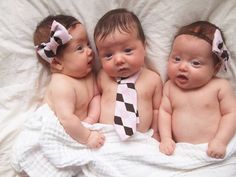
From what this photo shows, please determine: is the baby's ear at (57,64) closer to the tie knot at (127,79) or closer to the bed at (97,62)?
the bed at (97,62)

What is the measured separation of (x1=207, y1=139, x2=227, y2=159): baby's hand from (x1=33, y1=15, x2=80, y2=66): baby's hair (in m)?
0.59

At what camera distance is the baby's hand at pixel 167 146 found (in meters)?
1.45

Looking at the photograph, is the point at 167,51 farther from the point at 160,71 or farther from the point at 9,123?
the point at 9,123

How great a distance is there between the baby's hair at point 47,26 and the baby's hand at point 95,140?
1.00 feet

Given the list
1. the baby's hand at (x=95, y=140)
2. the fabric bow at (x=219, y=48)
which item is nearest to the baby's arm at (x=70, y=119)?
the baby's hand at (x=95, y=140)

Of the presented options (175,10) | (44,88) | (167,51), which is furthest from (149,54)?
(44,88)

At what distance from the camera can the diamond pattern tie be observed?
145 cm

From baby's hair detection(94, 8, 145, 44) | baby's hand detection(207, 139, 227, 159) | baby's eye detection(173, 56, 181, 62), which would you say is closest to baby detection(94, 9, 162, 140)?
baby's hair detection(94, 8, 145, 44)

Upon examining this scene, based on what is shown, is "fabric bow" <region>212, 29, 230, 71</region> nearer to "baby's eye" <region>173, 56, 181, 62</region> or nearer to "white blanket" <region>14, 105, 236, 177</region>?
"baby's eye" <region>173, 56, 181, 62</region>

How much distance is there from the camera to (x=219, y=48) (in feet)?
4.70

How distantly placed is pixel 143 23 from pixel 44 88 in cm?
42

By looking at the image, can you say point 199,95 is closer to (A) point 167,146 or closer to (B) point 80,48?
(A) point 167,146

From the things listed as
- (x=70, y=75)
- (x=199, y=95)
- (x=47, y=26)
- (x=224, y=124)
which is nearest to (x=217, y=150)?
(x=224, y=124)

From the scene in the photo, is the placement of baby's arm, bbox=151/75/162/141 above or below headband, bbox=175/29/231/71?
below
